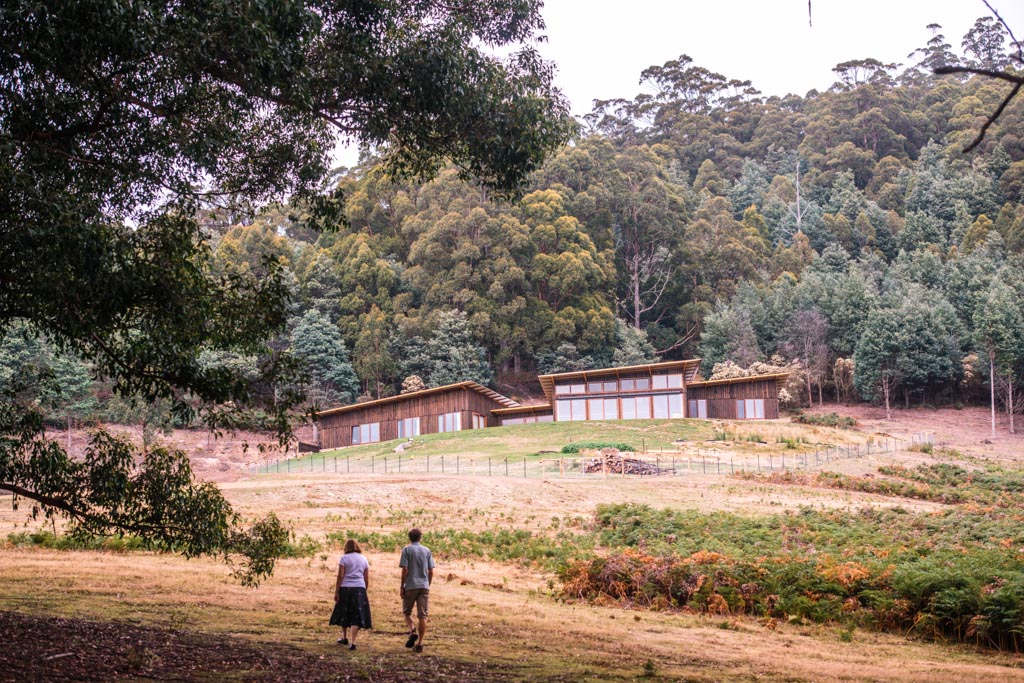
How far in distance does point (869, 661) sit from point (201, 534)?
935 centimetres

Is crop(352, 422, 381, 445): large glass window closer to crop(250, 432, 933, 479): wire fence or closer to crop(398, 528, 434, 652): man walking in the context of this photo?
crop(250, 432, 933, 479): wire fence

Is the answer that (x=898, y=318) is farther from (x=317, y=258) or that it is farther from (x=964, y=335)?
(x=317, y=258)

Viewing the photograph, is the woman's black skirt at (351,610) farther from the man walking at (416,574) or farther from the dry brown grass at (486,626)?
the man walking at (416,574)

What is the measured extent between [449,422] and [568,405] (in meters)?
8.13

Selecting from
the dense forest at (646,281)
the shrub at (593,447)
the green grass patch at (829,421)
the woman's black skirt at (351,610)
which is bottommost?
the woman's black skirt at (351,610)

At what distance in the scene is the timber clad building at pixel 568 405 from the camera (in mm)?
63531

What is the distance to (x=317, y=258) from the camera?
87.7 meters

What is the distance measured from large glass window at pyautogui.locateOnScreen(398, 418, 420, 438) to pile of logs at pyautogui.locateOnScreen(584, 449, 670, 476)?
22.8 meters

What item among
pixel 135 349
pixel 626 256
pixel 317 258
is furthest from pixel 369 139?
pixel 626 256

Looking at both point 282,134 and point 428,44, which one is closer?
point 428,44

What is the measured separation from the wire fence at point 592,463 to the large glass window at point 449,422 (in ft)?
35.0

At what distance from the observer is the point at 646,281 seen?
327 feet

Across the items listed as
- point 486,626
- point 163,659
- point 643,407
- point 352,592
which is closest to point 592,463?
point 643,407

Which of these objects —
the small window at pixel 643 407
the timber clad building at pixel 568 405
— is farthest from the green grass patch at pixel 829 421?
the small window at pixel 643 407
